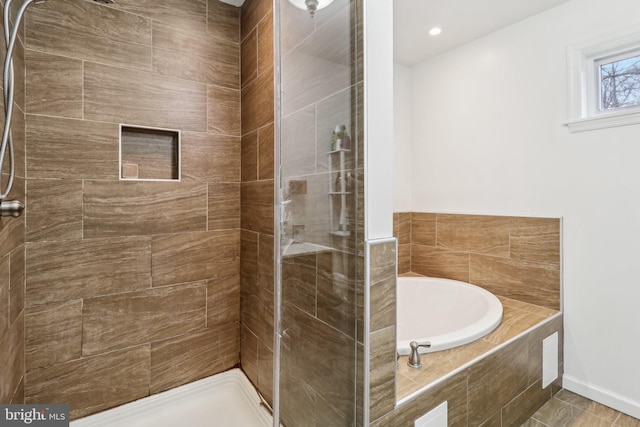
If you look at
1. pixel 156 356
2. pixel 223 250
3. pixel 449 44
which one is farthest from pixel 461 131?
pixel 156 356

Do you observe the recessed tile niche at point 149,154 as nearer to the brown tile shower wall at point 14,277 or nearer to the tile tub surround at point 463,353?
the brown tile shower wall at point 14,277

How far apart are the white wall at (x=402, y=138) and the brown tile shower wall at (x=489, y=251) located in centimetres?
17

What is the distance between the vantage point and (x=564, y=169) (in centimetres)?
196

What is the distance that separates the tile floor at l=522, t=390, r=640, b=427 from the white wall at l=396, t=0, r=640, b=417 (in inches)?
2.5

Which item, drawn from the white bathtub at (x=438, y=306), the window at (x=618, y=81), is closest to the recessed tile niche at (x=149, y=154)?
the white bathtub at (x=438, y=306)

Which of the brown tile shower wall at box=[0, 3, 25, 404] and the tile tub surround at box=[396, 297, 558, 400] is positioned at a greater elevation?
the brown tile shower wall at box=[0, 3, 25, 404]

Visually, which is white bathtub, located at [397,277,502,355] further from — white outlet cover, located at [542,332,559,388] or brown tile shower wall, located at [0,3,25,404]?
brown tile shower wall, located at [0,3,25,404]

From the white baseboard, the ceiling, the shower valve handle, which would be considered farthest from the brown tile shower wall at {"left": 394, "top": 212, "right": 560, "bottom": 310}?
the ceiling

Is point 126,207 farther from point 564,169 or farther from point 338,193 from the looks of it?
point 564,169

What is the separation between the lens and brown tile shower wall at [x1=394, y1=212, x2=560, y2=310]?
2.03m

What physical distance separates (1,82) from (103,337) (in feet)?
4.10

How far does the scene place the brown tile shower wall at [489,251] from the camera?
2.03m

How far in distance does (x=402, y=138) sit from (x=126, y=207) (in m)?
2.31

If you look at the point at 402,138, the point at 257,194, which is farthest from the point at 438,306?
the point at 257,194
